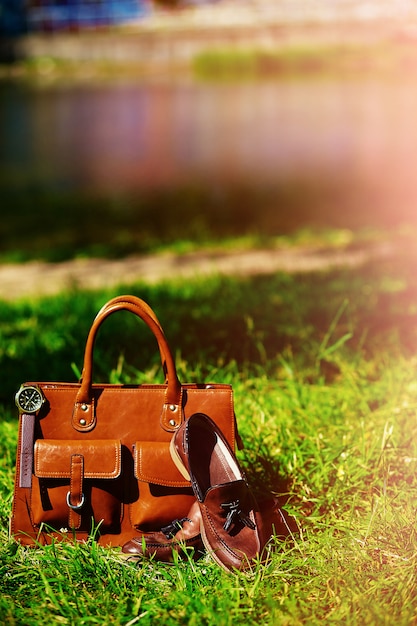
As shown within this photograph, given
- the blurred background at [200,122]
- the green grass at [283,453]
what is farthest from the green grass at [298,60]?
the green grass at [283,453]

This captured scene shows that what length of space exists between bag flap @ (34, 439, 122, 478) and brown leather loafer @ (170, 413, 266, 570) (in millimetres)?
186

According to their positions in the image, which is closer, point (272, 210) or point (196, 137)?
point (272, 210)

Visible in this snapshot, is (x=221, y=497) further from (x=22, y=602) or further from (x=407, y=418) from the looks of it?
(x=407, y=418)

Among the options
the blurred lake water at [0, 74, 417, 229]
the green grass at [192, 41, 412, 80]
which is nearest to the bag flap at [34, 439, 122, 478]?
the blurred lake water at [0, 74, 417, 229]

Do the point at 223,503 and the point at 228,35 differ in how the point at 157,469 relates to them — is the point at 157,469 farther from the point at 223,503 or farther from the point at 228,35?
the point at 228,35

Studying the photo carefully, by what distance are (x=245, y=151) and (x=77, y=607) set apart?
1908 centimetres

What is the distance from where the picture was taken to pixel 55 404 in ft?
7.45

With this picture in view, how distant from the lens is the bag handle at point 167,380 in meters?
2.22

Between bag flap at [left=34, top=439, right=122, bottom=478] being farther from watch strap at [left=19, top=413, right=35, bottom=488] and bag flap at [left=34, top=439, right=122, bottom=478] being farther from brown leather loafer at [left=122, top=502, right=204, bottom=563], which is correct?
brown leather loafer at [left=122, top=502, right=204, bottom=563]

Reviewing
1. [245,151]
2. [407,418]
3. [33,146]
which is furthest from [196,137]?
[407,418]

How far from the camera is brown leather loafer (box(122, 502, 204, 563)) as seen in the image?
2.18 meters

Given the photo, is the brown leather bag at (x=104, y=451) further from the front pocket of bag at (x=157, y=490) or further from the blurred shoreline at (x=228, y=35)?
the blurred shoreline at (x=228, y=35)

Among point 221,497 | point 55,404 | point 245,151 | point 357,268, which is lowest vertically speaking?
point 245,151

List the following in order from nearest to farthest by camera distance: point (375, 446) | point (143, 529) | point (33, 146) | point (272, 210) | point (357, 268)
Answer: point (143, 529), point (375, 446), point (357, 268), point (272, 210), point (33, 146)
